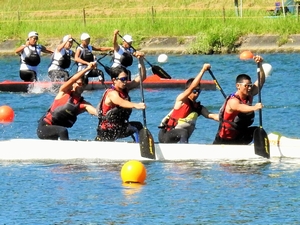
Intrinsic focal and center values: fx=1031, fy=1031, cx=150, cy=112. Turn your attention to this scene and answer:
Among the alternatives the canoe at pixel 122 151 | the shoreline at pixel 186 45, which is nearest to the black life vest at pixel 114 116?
the canoe at pixel 122 151

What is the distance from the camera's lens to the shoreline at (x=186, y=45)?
3575 centimetres

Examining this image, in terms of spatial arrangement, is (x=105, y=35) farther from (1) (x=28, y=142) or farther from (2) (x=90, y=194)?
(2) (x=90, y=194)

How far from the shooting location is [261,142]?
49.8ft

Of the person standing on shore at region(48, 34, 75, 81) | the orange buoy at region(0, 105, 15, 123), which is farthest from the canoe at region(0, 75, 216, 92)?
the orange buoy at region(0, 105, 15, 123)

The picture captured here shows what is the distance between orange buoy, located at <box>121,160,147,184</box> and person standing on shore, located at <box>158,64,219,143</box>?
1536 millimetres

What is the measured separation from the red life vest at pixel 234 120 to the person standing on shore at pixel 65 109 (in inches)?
76.4

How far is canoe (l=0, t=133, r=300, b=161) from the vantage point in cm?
1543

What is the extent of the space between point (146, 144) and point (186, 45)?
884 inches

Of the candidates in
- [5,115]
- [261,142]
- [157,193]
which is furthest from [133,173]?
[5,115]

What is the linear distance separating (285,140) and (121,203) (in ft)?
11.2

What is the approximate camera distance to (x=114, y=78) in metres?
15.6

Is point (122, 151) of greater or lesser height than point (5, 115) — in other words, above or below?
above

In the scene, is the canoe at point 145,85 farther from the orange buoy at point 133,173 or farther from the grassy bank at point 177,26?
the orange buoy at point 133,173

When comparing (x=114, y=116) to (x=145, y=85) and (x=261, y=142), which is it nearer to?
(x=261, y=142)
